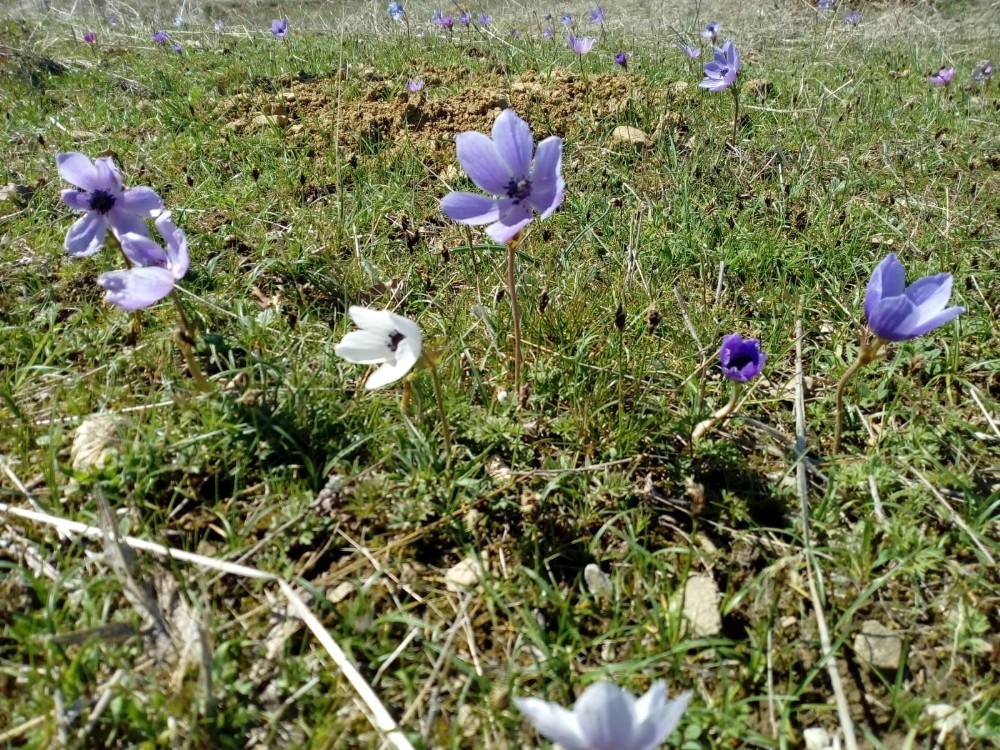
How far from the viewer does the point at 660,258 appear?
259 centimetres

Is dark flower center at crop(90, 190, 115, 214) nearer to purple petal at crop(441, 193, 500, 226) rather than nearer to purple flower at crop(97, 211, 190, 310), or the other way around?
purple flower at crop(97, 211, 190, 310)

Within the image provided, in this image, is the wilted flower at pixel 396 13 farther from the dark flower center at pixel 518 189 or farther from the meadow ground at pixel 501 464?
the dark flower center at pixel 518 189

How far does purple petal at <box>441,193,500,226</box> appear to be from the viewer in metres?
1.71

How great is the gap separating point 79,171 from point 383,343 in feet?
3.49

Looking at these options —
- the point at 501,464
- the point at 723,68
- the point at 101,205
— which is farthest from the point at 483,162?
the point at 723,68

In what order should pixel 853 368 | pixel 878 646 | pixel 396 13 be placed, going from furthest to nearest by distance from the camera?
pixel 396 13
pixel 853 368
pixel 878 646

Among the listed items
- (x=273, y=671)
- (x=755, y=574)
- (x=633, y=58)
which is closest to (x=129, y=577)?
(x=273, y=671)

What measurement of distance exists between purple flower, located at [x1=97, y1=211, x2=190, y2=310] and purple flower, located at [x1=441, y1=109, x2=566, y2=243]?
646mm

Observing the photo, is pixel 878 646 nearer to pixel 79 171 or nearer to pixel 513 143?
pixel 513 143

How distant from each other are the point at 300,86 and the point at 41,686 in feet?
12.4

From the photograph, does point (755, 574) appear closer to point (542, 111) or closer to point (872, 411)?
point (872, 411)

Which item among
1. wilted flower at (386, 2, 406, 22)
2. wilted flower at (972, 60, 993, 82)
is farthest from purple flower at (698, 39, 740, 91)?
wilted flower at (386, 2, 406, 22)

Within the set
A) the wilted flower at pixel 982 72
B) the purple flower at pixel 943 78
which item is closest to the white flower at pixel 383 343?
the purple flower at pixel 943 78

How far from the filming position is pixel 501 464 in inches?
70.2
